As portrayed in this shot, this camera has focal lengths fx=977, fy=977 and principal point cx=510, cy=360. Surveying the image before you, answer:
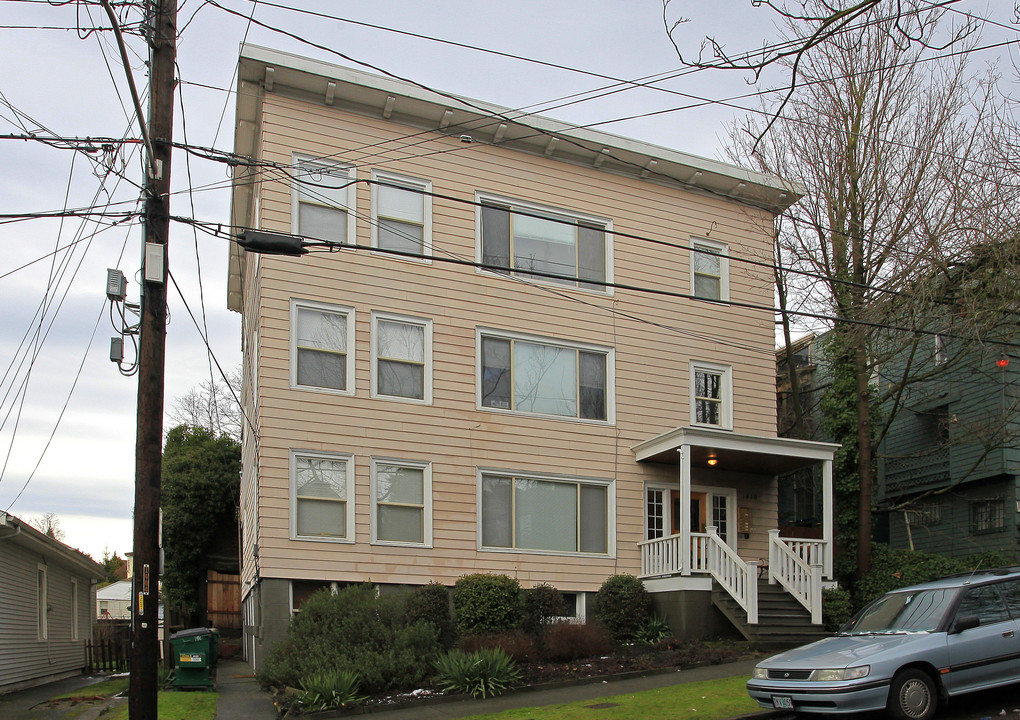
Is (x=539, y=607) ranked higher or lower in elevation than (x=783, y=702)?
lower

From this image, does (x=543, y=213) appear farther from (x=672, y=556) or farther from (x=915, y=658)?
(x=915, y=658)

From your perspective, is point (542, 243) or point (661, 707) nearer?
point (661, 707)

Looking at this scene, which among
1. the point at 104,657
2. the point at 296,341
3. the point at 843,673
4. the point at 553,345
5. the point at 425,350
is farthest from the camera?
the point at 104,657

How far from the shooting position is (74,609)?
27.2 m

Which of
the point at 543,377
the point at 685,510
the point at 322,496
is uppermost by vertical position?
the point at 543,377

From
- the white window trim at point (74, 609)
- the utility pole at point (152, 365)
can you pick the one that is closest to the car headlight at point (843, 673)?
the utility pole at point (152, 365)

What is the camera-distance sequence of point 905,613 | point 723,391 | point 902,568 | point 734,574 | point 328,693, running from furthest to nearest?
point 723,391 < point 902,568 < point 734,574 < point 328,693 < point 905,613

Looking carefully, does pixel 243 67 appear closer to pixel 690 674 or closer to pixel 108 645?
pixel 690 674

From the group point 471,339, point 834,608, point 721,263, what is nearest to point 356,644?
point 471,339

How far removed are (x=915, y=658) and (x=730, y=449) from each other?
31.1ft

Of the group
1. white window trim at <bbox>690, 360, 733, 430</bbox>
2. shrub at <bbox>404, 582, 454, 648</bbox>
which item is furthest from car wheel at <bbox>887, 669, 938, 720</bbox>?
white window trim at <bbox>690, 360, 733, 430</bbox>

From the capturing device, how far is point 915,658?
10477 mm

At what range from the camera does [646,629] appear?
723 inches

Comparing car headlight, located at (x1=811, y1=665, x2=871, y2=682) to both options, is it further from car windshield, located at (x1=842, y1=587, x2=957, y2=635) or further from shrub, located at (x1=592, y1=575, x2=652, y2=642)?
shrub, located at (x1=592, y1=575, x2=652, y2=642)
